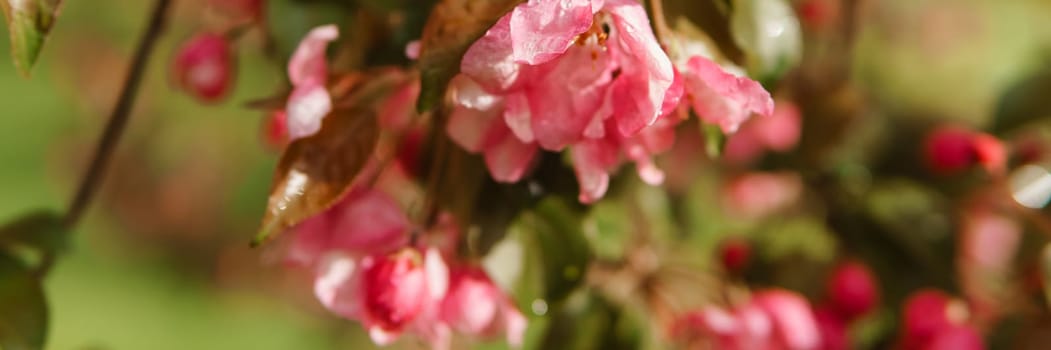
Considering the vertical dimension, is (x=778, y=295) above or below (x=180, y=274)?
above

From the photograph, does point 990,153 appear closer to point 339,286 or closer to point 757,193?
point 757,193

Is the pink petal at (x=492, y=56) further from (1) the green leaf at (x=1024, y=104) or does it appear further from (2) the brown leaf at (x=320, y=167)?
(1) the green leaf at (x=1024, y=104)

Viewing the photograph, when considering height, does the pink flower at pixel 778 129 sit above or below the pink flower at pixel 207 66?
below

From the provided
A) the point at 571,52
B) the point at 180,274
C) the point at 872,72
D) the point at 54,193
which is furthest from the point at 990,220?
the point at 54,193

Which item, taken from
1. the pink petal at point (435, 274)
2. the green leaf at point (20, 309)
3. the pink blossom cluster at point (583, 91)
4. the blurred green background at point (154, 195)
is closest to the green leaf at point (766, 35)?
the pink blossom cluster at point (583, 91)

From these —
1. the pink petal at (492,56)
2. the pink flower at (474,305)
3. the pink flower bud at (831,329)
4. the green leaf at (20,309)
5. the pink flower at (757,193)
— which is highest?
the pink petal at (492,56)

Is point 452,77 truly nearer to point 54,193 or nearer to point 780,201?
point 780,201

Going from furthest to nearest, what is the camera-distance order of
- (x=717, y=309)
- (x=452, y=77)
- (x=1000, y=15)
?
(x=1000, y=15), (x=717, y=309), (x=452, y=77)
